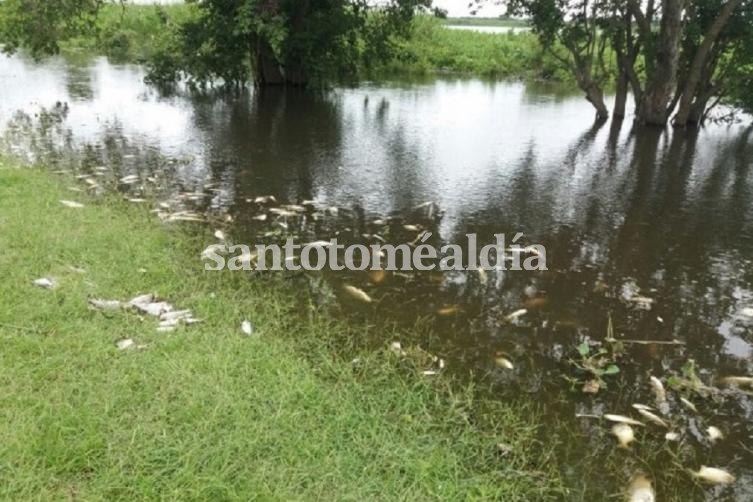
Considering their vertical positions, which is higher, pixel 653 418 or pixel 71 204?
pixel 71 204

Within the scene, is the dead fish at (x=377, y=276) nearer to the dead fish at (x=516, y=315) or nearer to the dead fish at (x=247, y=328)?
the dead fish at (x=516, y=315)

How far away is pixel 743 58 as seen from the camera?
42.0ft

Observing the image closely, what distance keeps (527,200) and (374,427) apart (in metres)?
5.06

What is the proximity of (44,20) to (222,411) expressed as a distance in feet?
36.5

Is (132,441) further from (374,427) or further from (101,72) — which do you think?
(101,72)

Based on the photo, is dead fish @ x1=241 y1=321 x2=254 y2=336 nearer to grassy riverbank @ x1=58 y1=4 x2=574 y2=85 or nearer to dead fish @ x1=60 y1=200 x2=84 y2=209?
dead fish @ x1=60 y1=200 x2=84 y2=209

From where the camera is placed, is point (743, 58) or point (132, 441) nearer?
point (132, 441)

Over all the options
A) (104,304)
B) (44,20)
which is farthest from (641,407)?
(44,20)

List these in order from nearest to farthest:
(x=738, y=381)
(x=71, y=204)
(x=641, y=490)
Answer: (x=641, y=490) → (x=738, y=381) → (x=71, y=204)

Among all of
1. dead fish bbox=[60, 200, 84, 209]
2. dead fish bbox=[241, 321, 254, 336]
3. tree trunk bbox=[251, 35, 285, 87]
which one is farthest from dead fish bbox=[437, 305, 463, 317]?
tree trunk bbox=[251, 35, 285, 87]

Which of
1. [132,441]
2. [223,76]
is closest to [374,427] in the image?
[132,441]

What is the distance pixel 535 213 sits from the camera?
6.96m

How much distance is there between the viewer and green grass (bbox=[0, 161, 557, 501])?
101 inches

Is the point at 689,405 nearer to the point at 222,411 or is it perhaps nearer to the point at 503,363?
the point at 503,363
